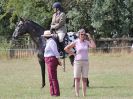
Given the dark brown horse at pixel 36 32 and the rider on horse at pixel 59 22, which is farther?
the dark brown horse at pixel 36 32

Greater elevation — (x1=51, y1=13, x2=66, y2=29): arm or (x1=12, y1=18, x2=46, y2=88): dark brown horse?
(x1=51, y1=13, x2=66, y2=29): arm

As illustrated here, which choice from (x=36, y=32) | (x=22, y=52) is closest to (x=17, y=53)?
(x=22, y=52)

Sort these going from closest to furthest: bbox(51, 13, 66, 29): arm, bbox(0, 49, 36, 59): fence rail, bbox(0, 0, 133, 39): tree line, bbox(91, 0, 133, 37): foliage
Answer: bbox(51, 13, 66, 29): arm, bbox(0, 49, 36, 59): fence rail, bbox(91, 0, 133, 37): foliage, bbox(0, 0, 133, 39): tree line

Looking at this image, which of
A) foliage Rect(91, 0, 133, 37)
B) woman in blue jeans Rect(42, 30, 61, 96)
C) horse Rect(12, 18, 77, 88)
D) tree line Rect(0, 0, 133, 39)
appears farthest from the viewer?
tree line Rect(0, 0, 133, 39)

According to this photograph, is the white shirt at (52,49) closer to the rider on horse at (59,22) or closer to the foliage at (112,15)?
the rider on horse at (59,22)

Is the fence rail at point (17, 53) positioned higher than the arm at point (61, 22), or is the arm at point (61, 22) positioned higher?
the arm at point (61, 22)

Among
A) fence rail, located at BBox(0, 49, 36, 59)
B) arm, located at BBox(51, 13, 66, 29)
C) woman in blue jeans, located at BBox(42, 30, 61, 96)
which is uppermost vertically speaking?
arm, located at BBox(51, 13, 66, 29)

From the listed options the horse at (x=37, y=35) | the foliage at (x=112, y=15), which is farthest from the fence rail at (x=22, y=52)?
the horse at (x=37, y=35)

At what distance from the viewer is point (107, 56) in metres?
38.8

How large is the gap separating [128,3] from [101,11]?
231cm

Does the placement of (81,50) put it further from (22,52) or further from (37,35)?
(22,52)

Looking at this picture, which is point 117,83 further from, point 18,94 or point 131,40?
point 131,40

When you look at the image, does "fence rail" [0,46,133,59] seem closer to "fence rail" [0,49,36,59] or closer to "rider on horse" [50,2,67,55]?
"fence rail" [0,49,36,59]

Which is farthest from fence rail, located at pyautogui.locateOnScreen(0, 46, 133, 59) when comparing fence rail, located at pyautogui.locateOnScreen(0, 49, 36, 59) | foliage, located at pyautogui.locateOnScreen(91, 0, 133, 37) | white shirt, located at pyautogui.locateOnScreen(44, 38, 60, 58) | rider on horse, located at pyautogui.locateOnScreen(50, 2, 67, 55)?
white shirt, located at pyautogui.locateOnScreen(44, 38, 60, 58)
